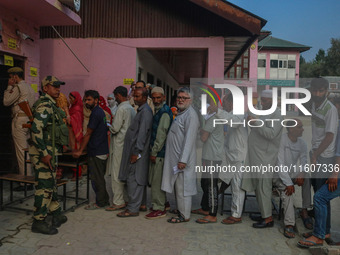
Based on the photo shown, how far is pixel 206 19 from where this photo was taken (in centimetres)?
859

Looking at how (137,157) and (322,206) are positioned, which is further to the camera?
(137,157)

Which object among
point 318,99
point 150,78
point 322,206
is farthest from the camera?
point 150,78

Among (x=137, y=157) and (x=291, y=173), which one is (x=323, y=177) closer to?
(x=291, y=173)

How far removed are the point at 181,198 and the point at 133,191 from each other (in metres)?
0.73

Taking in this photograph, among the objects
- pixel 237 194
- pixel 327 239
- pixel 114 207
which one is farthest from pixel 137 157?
pixel 327 239

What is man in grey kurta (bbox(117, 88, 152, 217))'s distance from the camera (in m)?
4.84

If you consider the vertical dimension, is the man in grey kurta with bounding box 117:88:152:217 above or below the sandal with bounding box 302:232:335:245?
above

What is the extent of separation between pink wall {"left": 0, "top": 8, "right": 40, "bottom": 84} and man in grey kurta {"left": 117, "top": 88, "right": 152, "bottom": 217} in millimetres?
3073

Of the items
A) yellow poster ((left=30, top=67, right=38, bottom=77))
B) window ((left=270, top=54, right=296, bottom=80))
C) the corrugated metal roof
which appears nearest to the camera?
yellow poster ((left=30, top=67, right=38, bottom=77))

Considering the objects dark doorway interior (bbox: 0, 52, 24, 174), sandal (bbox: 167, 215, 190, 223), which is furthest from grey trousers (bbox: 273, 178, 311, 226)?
dark doorway interior (bbox: 0, 52, 24, 174)

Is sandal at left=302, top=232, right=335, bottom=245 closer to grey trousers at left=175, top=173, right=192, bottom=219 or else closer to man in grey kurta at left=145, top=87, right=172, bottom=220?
grey trousers at left=175, top=173, right=192, bottom=219

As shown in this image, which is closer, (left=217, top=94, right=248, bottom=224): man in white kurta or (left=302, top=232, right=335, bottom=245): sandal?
(left=302, top=232, right=335, bottom=245): sandal

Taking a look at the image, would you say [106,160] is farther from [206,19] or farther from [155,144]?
[206,19]

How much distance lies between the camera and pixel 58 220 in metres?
4.50
